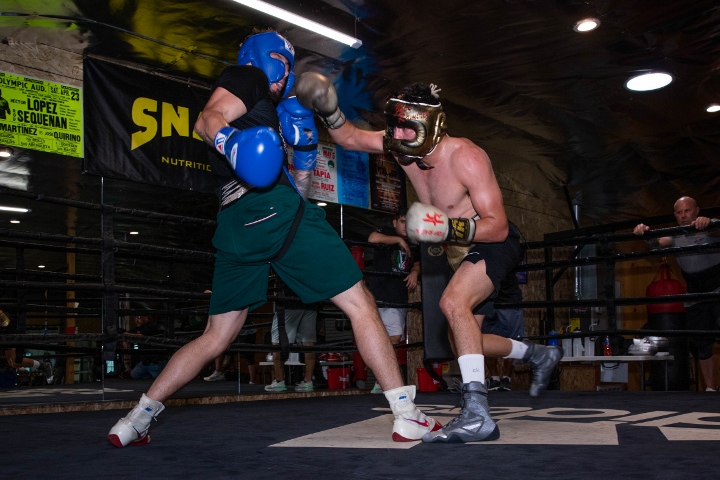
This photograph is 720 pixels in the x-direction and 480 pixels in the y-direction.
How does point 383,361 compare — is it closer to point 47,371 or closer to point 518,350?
point 518,350

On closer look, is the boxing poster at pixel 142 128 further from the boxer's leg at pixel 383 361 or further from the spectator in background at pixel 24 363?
the boxer's leg at pixel 383 361

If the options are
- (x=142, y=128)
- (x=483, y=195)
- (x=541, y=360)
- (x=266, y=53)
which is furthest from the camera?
(x=142, y=128)

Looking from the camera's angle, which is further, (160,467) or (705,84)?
(705,84)

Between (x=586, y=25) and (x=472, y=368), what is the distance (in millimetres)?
3693

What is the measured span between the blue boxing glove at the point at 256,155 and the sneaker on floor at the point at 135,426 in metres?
0.85

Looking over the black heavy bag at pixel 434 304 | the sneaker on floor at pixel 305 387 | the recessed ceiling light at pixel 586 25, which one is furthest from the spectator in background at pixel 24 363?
the recessed ceiling light at pixel 586 25

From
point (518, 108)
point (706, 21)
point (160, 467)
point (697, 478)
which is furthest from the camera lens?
point (518, 108)

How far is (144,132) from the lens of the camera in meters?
5.14

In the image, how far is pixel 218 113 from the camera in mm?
2006

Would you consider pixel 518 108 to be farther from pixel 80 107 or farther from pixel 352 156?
pixel 80 107

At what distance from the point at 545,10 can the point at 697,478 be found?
412 centimetres

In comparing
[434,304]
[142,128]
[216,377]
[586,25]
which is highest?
[586,25]

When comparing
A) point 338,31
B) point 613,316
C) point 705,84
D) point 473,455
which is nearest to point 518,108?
point 705,84

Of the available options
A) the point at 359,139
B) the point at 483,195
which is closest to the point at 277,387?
the point at 359,139
